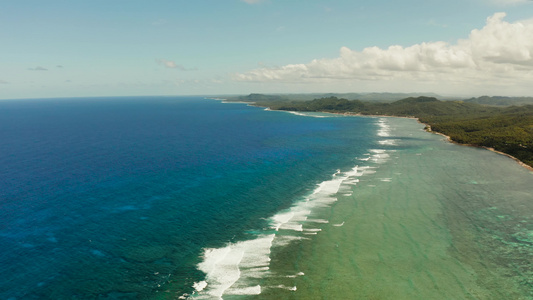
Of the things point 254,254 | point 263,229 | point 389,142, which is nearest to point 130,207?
point 263,229

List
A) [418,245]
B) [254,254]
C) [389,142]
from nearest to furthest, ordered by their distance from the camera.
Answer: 1. [254,254]
2. [418,245]
3. [389,142]

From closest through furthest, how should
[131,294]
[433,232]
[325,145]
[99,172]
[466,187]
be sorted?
[131,294]
[433,232]
[466,187]
[99,172]
[325,145]

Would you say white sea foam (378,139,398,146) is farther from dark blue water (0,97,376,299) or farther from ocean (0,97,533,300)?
ocean (0,97,533,300)

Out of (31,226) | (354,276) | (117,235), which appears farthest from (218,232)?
(31,226)

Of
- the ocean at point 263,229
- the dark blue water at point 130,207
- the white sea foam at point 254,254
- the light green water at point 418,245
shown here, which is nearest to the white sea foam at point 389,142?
the dark blue water at point 130,207

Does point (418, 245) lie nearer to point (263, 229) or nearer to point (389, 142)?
point (263, 229)

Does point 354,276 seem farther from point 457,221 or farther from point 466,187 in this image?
point 466,187
